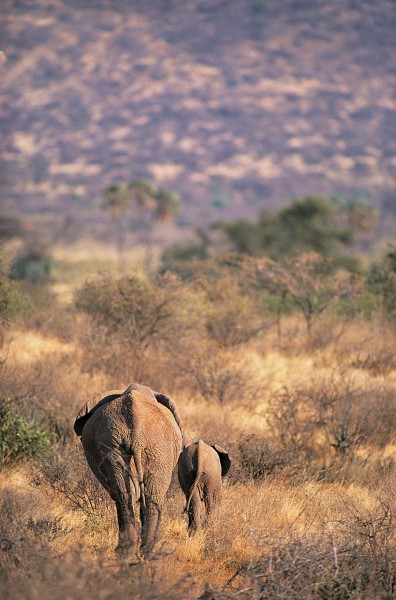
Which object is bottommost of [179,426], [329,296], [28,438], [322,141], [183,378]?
[322,141]

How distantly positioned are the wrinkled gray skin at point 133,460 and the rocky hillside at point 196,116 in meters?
106

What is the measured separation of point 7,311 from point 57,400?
3294 millimetres

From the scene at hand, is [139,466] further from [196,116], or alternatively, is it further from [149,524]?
[196,116]

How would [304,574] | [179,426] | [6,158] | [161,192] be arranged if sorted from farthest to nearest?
[6,158] → [161,192] → [179,426] → [304,574]

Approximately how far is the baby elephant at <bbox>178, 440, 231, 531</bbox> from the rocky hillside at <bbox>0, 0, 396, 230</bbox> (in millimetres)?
105451

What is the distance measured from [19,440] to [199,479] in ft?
10.8

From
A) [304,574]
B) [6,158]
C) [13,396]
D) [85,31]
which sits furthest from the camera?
[85,31]

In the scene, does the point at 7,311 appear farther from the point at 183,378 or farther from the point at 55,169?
the point at 55,169

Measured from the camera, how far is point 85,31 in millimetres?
192625

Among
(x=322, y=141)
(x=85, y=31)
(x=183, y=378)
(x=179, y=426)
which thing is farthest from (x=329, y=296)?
(x=85, y=31)

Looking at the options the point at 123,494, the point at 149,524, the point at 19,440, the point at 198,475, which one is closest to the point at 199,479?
the point at 198,475

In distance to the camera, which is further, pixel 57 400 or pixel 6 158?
pixel 6 158

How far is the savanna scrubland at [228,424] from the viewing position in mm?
6211

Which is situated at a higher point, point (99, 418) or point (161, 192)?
point (99, 418)
